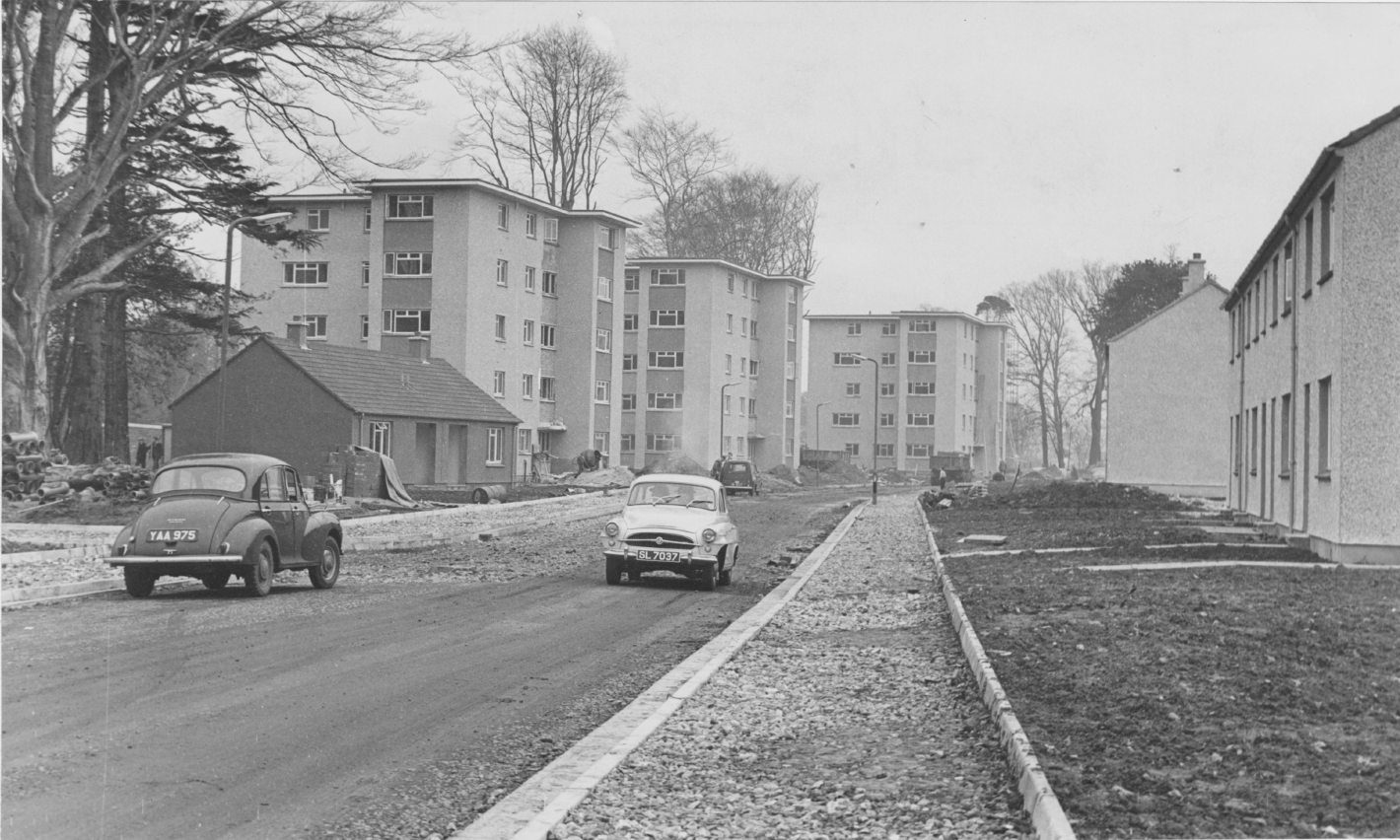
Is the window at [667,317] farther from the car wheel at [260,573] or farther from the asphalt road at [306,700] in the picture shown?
the car wheel at [260,573]

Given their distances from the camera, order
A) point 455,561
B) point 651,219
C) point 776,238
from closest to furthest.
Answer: point 455,561
point 651,219
point 776,238

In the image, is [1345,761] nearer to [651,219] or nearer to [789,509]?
[789,509]

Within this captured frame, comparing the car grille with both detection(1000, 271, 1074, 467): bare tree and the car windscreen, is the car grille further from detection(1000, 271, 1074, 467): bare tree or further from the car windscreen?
detection(1000, 271, 1074, 467): bare tree

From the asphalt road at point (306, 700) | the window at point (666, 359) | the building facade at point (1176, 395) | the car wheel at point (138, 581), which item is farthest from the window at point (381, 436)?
the window at point (666, 359)

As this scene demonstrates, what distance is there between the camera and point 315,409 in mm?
49344

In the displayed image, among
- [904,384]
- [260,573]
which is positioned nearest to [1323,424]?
[260,573]

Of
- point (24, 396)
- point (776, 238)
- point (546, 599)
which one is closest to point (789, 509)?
point (24, 396)

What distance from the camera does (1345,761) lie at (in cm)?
704

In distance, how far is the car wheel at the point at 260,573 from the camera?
1670 centimetres

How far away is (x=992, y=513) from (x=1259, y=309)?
399 inches

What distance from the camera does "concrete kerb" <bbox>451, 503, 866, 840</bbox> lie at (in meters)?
6.52

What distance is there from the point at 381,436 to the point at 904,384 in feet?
214

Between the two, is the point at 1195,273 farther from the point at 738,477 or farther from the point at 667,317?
the point at 667,317

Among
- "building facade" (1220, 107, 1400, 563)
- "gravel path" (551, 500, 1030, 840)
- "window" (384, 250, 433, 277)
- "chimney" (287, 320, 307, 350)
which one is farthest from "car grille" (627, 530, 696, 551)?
"window" (384, 250, 433, 277)
